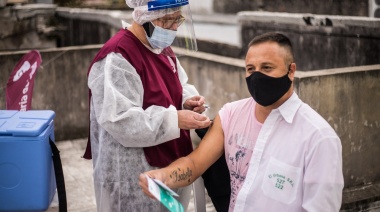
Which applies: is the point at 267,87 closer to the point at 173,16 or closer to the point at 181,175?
the point at 181,175

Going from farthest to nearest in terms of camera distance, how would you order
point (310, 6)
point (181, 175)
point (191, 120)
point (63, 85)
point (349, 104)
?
point (310, 6), point (63, 85), point (349, 104), point (191, 120), point (181, 175)

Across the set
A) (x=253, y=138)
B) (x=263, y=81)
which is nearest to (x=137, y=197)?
(x=253, y=138)

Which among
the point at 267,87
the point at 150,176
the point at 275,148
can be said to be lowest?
the point at 150,176

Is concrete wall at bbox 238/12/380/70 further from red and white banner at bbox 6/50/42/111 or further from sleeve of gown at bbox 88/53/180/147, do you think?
sleeve of gown at bbox 88/53/180/147

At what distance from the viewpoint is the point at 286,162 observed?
90.3 inches

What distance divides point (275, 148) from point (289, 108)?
17cm

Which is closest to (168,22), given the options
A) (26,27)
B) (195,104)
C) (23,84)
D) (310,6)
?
(195,104)

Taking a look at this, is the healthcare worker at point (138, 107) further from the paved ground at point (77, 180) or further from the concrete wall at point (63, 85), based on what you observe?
the concrete wall at point (63, 85)

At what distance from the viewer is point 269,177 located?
7.65ft

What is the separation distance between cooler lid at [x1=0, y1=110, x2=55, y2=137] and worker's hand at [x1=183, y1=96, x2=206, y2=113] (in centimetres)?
75

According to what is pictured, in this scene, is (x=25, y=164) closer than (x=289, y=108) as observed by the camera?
No

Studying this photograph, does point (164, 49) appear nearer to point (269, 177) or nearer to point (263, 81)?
point (263, 81)

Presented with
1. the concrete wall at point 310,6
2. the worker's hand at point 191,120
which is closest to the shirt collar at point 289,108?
the worker's hand at point 191,120

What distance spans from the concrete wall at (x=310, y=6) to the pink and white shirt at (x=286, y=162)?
5.99m
